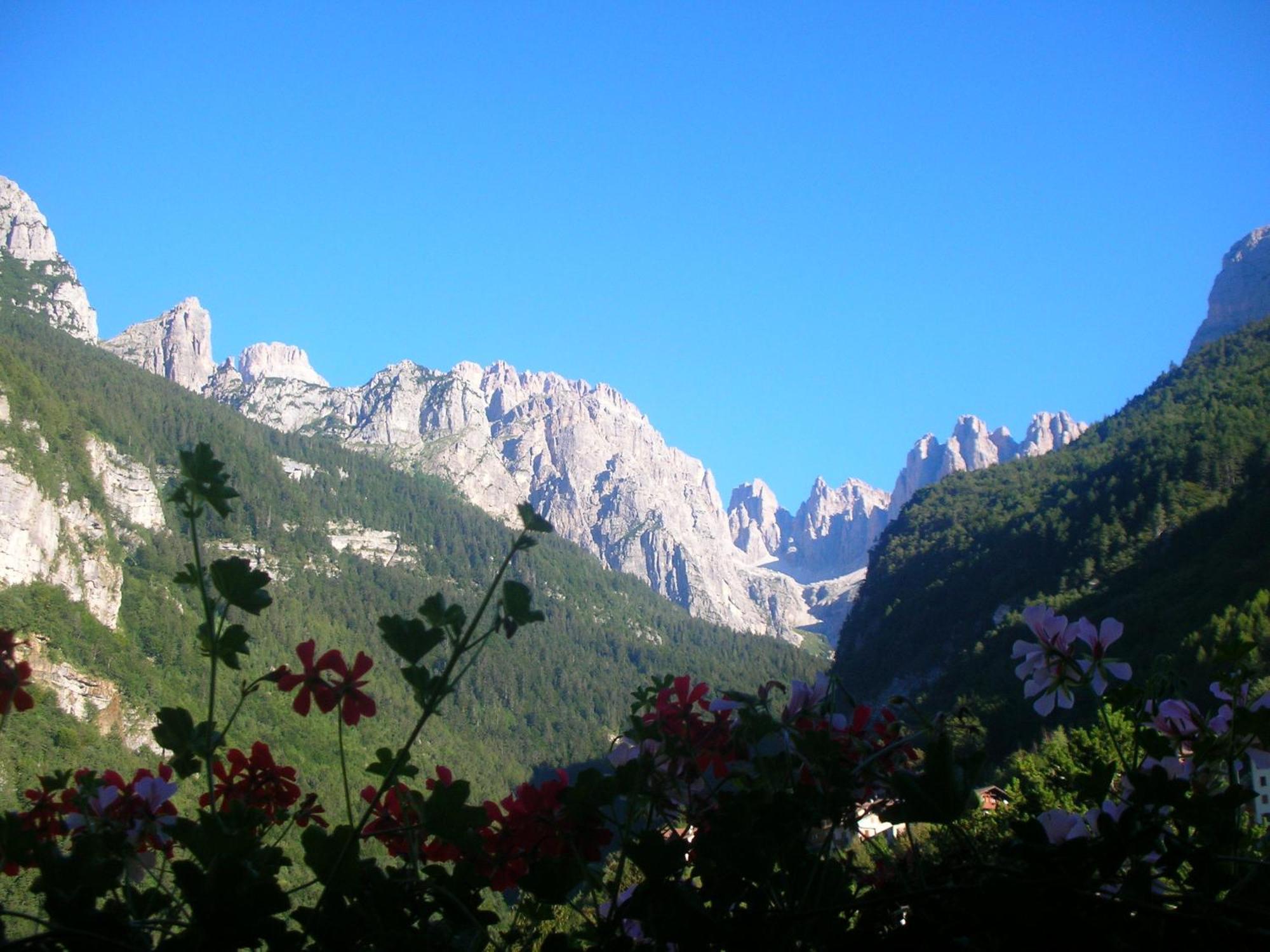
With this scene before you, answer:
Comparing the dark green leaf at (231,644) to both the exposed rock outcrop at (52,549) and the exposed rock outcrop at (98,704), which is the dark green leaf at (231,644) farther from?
the exposed rock outcrop at (52,549)

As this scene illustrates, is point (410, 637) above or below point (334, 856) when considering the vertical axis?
above

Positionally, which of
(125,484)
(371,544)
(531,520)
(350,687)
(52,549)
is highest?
(125,484)

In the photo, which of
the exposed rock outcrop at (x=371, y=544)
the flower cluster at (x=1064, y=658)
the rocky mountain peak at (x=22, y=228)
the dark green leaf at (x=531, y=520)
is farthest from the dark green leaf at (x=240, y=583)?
the rocky mountain peak at (x=22, y=228)

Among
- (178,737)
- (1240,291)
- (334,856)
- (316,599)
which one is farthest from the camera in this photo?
(1240,291)

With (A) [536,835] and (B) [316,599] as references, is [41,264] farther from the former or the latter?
Result: (A) [536,835]

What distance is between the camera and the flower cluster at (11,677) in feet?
4.10

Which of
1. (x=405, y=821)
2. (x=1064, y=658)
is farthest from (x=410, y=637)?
(x=1064, y=658)

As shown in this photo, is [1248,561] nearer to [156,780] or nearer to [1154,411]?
[1154,411]

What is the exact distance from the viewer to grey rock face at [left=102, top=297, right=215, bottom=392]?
19088 cm

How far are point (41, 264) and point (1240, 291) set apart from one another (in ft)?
624

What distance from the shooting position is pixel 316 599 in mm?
111062

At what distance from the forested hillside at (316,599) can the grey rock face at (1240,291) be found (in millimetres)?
76445

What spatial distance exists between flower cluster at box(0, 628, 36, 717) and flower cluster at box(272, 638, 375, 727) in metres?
0.33

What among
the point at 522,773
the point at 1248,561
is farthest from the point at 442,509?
the point at 1248,561
